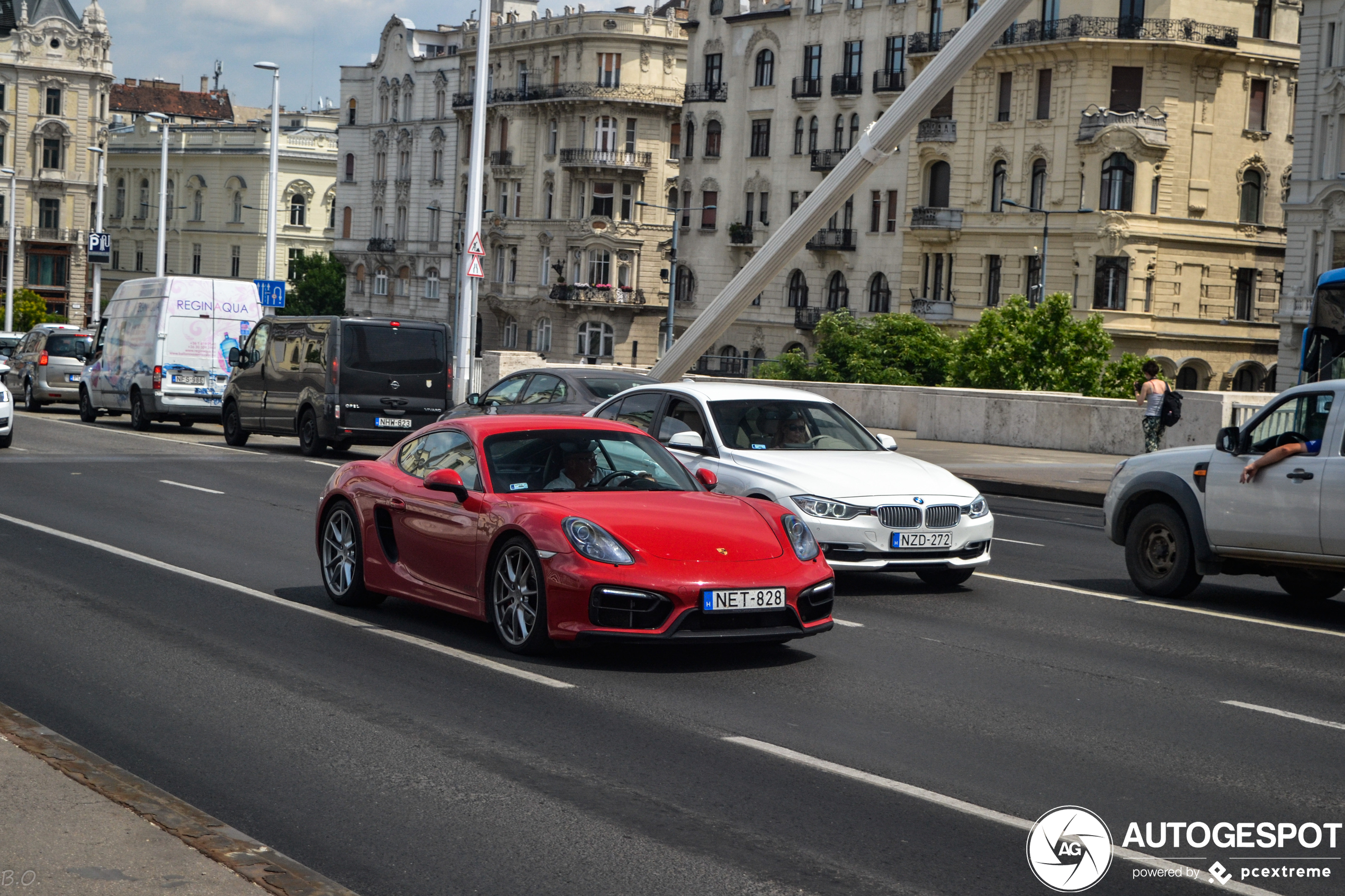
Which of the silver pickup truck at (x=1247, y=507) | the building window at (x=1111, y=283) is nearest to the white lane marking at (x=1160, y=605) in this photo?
the silver pickup truck at (x=1247, y=507)

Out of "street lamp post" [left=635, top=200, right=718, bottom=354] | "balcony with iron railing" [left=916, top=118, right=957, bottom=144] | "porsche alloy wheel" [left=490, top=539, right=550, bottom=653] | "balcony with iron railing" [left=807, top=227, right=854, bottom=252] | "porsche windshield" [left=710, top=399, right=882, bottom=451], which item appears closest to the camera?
"porsche alloy wheel" [left=490, top=539, right=550, bottom=653]

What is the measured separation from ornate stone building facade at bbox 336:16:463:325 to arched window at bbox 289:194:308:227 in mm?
10036

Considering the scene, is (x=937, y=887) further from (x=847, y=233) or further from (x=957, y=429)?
(x=847, y=233)

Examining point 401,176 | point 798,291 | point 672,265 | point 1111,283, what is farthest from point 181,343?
point 401,176

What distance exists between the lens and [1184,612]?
12.4 m

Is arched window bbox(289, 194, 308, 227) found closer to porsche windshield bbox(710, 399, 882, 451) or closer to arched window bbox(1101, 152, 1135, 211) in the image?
arched window bbox(1101, 152, 1135, 211)

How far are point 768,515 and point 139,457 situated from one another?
16928mm

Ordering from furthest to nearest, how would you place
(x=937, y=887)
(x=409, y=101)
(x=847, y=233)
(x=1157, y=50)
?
(x=409, y=101), (x=847, y=233), (x=1157, y=50), (x=937, y=887)

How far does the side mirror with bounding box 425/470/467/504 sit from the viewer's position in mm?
9664

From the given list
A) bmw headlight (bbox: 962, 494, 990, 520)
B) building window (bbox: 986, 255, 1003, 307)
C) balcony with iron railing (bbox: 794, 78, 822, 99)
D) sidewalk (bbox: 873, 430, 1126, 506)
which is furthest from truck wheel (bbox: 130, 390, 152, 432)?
balcony with iron railing (bbox: 794, 78, 822, 99)

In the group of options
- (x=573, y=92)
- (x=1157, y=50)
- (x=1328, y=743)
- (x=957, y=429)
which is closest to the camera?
(x=1328, y=743)

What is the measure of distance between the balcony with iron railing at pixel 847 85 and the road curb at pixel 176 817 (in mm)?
72953

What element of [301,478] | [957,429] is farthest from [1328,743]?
[957,429]

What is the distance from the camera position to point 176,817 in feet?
18.9
